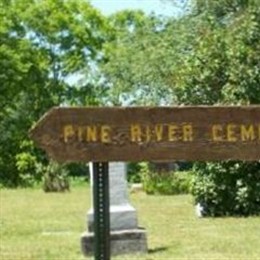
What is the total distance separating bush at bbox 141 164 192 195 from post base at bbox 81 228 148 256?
16554 millimetres

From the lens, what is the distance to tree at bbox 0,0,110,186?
48.3 metres

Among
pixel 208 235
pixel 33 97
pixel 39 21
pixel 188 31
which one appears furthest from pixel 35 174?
pixel 208 235

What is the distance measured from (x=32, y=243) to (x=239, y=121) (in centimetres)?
694

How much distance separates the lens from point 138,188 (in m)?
31.7

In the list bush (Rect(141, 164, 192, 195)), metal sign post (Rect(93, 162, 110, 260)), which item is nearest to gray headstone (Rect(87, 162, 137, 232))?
metal sign post (Rect(93, 162, 110, 260))

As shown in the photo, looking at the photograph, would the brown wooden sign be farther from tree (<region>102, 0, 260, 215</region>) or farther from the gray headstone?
tree (<region>102, 0, 260, 215</region>)

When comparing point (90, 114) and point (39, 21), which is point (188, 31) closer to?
point (90, 114)

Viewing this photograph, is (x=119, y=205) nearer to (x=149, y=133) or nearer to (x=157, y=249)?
(x=157, y=249)

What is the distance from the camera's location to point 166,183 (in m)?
29.9

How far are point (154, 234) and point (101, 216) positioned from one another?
304 inches

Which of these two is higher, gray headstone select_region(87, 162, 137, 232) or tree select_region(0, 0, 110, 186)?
tree select_region(0, 0, 110, 186)

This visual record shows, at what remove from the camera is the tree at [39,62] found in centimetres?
4828

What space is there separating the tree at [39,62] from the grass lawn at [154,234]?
2708 centimetres

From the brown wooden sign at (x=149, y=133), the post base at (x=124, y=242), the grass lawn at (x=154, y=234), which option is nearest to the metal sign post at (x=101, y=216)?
the brown wooden sign at (x=149, y=133)
